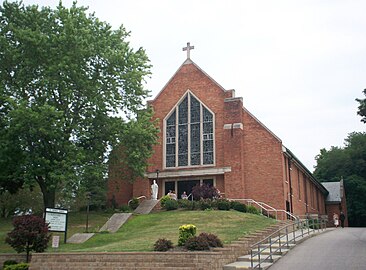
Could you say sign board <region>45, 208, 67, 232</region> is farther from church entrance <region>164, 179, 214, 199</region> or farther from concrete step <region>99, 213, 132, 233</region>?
church entrance <region>164, 179, 214, 199</region>

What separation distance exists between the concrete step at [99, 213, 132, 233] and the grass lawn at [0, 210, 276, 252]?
1.12ft

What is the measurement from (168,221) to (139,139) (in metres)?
6.11

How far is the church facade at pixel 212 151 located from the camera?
33312 millimetres

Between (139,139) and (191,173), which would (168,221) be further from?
(191,173)

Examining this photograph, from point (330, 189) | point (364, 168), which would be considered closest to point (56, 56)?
point (330, 189)

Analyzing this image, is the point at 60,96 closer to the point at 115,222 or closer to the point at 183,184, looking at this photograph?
the point at 115,222

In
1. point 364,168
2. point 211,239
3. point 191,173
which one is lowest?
point 211,239

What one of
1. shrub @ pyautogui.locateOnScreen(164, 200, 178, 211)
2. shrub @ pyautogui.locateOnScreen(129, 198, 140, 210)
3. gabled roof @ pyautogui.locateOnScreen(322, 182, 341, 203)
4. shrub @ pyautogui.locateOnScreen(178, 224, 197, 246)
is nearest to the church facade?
shrub @ pyautogui.locateOnScreen(129, 198, 140, 210)

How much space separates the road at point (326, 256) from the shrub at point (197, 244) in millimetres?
2426

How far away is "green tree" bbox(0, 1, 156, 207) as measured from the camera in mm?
25484

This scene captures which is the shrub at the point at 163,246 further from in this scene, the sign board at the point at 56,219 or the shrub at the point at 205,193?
the shrub at the point at 205,193

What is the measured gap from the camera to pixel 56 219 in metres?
22.8

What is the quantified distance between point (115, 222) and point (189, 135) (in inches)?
443

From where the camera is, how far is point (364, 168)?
6216 centimetres
